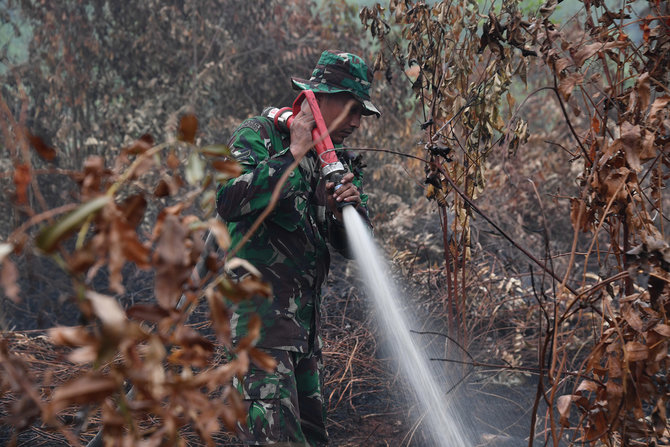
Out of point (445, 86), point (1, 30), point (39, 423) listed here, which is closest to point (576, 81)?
point (445, 86)

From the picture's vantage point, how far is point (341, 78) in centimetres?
248

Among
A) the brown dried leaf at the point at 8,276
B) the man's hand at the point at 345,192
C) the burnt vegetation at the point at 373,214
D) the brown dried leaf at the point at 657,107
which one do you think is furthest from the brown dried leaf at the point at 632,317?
the brown dried leaf at the point at 8,276

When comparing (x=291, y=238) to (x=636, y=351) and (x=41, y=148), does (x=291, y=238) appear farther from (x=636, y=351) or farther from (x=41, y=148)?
(x=41, y=148)

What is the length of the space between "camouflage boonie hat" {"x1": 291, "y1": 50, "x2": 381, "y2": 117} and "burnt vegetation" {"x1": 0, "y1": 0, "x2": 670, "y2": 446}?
0.37 m

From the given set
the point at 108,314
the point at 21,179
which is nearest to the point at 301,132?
the point at 21,179

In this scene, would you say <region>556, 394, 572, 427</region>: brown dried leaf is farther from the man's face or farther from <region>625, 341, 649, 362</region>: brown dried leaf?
the man's face

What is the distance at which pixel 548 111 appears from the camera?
9.22 m

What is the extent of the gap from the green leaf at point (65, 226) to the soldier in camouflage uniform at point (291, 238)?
1431 millimetres

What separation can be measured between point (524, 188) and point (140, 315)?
634cm

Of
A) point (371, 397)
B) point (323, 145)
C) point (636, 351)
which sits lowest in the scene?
point (371, 397)

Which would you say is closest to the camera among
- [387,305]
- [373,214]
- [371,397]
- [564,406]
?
[564,406]

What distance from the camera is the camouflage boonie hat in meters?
2.46

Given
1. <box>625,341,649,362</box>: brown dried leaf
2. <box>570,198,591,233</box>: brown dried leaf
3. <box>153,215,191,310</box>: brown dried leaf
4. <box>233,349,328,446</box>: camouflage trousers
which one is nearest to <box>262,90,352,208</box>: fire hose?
<box>233,349,328,446</box>: camouflage trousers

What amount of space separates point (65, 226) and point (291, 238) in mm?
1721
